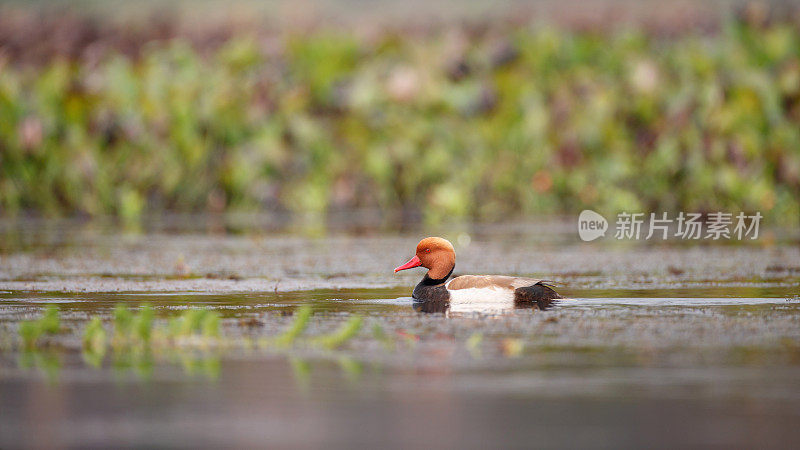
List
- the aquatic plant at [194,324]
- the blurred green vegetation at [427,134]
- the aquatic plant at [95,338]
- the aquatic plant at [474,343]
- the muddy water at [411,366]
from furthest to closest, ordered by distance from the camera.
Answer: the blurred green vegetation at [427,134] < the aquatic plant at [194,324] < the aquatic plant at [95,338] < the aquatic plant at [474,343] < the muddy water at [411,366]

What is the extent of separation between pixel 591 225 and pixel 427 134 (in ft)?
9.05

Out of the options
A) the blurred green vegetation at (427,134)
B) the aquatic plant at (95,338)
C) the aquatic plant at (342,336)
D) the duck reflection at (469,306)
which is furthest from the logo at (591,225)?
the aquatic plant at (95,338)

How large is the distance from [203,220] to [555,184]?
3.89 meters

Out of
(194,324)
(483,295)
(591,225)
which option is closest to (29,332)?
(194,324)

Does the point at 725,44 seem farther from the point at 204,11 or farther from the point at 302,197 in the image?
the point at 204,11

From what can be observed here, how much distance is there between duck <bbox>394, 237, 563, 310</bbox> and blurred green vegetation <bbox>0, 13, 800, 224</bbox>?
297 inches

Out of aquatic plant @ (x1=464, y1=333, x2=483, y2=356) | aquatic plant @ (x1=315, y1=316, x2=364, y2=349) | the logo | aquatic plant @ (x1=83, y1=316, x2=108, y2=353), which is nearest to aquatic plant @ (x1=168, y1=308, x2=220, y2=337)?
aquatic plant @ (x1=83, y1=316, x2=108, y2=353)

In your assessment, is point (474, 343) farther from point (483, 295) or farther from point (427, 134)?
point (427, 134)

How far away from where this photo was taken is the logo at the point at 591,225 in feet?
50.3

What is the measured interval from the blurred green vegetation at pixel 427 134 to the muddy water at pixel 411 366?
5.94 m

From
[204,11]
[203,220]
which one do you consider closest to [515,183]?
[203,220]

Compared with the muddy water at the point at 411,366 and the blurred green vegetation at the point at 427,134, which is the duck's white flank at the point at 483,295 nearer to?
the muddy water at the point at 411,366

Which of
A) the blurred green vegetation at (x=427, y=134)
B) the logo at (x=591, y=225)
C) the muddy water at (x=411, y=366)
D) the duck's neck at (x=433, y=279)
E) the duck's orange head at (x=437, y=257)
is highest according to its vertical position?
the blurred green vegetation at (x=427, y=134)

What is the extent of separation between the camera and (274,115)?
18.7 m
